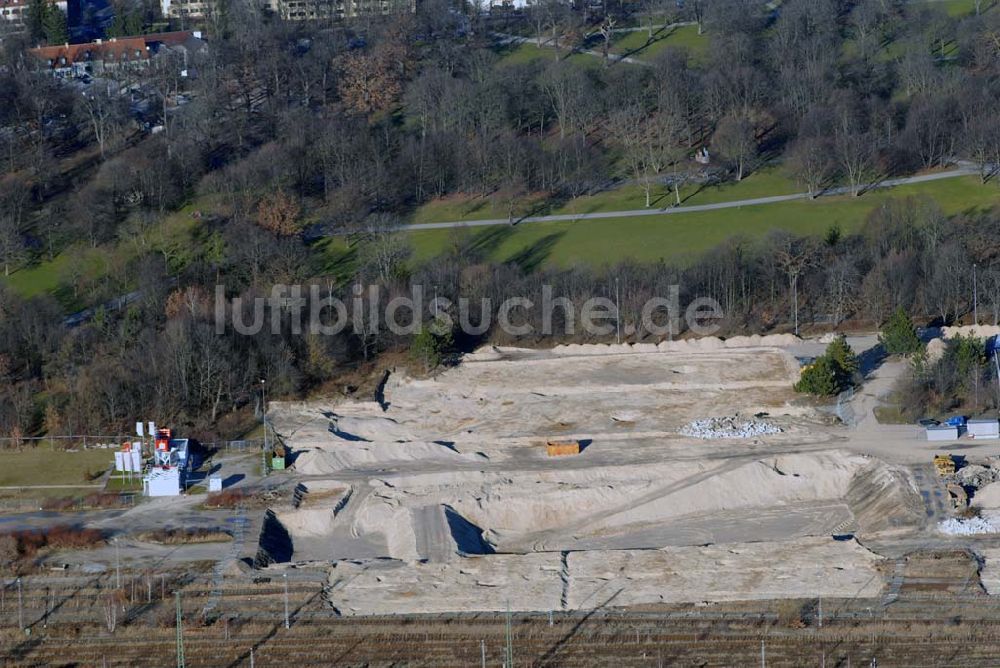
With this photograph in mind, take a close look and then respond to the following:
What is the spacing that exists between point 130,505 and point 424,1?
204 ft

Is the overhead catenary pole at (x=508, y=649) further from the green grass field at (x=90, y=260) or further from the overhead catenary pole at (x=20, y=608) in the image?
the green grass field at (x=90, y=260)

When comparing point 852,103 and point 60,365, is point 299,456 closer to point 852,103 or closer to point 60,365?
point 60,365

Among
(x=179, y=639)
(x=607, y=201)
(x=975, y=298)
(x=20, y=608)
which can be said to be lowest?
(x=20, y=608)

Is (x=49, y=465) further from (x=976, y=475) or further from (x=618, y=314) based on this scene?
(x=976, y=475)

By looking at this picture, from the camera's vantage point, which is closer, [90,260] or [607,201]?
[90,260]

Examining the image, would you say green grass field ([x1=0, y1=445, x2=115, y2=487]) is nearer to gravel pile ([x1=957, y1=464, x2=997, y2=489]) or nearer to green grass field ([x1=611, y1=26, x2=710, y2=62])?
gravel pile ([x1=957, y1=464, x2=997, y2=489])

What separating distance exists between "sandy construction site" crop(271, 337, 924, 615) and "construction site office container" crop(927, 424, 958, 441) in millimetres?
2780

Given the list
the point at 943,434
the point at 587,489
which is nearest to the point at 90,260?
the point at 587,489

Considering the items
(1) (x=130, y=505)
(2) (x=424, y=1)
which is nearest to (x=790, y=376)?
(1) (x=130, y=505)

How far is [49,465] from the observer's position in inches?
2384

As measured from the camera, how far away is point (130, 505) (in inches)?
2234

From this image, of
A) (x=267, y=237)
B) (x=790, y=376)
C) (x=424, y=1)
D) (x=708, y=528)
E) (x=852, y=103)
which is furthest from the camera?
(x=424, y=1)

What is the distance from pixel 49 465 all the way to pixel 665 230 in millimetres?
32319

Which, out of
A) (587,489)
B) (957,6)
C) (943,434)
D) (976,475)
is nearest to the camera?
(976,475)
